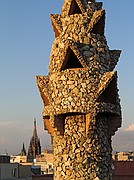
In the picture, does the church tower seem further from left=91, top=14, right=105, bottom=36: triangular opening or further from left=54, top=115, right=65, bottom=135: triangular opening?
left=54, top=115, right=65, bottom=135: triangular opening

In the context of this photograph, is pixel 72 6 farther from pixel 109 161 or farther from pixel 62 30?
pixel 109 161

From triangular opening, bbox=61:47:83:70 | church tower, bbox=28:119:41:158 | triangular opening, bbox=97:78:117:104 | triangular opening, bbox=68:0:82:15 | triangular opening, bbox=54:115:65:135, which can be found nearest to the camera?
triangular opening, bbox=54:115:65:135

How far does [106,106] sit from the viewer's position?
10.9 meters

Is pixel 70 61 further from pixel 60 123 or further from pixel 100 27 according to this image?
pixel 60 123

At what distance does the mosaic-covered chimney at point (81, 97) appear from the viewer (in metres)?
10.6

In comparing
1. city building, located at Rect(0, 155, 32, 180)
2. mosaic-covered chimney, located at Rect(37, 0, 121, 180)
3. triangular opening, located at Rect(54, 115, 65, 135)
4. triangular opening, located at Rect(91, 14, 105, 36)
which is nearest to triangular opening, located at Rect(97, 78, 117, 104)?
mosaic-covered chimney, located at Rect(37, 0, 121, 180)

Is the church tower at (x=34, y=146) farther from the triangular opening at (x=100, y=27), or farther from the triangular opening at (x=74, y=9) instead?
the triangular opening at (x=100, y=27)

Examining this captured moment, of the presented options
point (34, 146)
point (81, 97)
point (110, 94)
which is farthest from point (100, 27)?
point (34, 146)

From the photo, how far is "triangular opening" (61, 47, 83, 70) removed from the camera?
36.9 ft

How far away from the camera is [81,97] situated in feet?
35.2

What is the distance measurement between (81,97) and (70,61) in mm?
1358

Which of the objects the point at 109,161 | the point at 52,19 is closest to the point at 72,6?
the point at 52,19

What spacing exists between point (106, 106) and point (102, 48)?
70.8 inches

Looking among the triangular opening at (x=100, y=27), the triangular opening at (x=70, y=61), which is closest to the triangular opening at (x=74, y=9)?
the triangular opening at (x=100, y=27)
